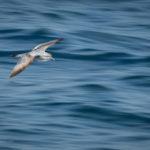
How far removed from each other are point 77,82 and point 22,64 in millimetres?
2872

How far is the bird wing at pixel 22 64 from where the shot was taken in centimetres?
1049

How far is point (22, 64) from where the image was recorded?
10.7 m

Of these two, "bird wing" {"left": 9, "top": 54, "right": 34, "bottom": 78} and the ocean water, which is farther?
"bird wing" {"left": 9, "top": 54, "right": 34, "bottom": 78}

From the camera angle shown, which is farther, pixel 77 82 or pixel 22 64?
pixel 77 82

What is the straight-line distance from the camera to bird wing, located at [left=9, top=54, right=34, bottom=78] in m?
10.5

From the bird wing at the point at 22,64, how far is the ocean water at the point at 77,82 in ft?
3.80

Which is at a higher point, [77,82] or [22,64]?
[22,64]

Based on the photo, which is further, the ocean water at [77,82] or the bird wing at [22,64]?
the bird wing at [22,64]

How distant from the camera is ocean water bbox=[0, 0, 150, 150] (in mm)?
10375

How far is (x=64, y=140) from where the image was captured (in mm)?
10156

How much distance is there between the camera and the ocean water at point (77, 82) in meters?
10.4

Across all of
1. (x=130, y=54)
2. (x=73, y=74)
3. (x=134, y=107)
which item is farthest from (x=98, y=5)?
(x=134, y=107)

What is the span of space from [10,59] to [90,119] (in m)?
4.55

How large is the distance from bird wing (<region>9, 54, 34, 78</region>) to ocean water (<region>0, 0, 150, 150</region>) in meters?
1.16
